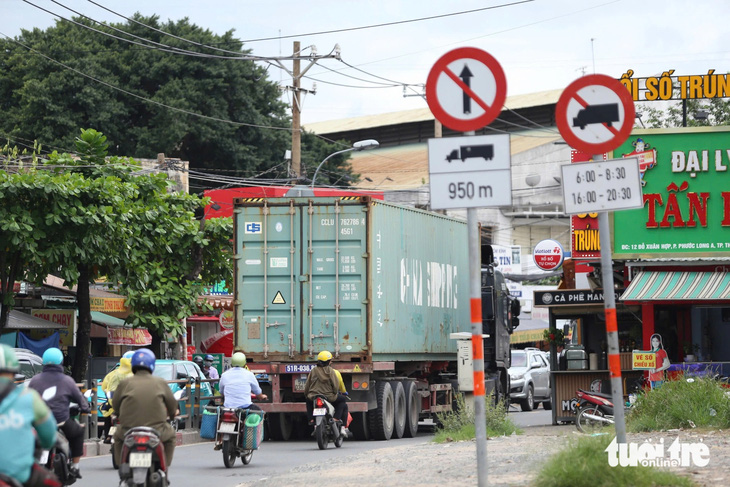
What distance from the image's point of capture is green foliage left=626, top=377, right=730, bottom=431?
1523 centimetres

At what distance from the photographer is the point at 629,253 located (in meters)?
21.3

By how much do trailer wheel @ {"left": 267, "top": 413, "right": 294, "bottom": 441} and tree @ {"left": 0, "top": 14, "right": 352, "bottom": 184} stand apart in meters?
27.5

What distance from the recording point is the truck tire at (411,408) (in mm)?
21125

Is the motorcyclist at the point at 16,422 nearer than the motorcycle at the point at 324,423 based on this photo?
Yes

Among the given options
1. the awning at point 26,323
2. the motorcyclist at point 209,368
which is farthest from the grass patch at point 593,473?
the awning at point 26,323

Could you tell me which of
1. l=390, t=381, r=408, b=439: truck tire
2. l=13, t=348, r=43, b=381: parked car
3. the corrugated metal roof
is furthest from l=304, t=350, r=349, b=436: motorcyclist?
the corrugated metal roof

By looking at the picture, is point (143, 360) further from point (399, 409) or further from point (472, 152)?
point (399, 409)

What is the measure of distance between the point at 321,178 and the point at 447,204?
45.0m

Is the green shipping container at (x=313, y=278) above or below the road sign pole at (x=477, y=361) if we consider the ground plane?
above

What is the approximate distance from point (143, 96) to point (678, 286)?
32917 mm

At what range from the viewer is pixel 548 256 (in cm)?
3538

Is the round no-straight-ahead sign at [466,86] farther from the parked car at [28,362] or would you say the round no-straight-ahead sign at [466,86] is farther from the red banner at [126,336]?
the red banner at [126,336]

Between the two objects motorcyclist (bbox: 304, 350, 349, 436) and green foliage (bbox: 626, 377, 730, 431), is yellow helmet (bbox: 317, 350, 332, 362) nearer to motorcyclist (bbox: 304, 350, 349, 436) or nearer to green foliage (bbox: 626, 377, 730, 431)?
motorcyclist (bbox: 304, 350, 349, 436)

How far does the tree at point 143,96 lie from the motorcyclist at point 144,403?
36.9m
